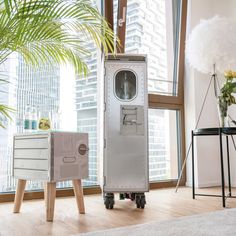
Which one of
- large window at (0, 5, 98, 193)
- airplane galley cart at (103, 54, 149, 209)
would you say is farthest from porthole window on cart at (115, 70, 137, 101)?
large window at (0, 5, 98, 193)

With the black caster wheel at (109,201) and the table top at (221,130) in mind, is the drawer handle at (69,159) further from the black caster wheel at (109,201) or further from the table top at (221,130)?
the table top at (221,130)

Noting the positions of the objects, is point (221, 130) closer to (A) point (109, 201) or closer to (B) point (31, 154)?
(A) point (109, 201)

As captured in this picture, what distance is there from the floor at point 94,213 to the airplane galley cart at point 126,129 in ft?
0.55

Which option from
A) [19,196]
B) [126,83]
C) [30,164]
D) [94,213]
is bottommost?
[94,213]

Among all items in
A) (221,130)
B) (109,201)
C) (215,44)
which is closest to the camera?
(109,201)

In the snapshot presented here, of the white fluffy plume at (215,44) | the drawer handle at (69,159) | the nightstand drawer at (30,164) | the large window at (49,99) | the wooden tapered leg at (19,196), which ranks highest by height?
the white fluffy plume at (215,44)

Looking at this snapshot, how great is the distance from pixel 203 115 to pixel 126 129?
1.59m

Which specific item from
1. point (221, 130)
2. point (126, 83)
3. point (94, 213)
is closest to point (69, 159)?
point (94, 213)

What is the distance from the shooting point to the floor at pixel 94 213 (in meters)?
1.80

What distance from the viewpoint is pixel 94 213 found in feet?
7.20

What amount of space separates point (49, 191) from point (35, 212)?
0.35 m

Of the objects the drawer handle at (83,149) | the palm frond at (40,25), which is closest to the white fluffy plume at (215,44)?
the palm frond at (40,25)

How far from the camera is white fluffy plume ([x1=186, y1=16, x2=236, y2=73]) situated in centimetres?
294

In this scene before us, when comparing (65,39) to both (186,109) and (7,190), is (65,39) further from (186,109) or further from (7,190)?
(186,109)
